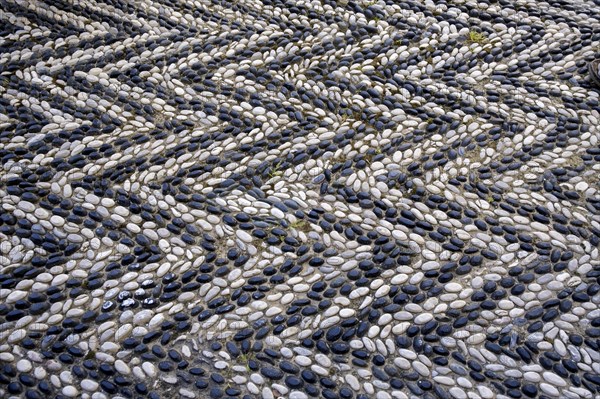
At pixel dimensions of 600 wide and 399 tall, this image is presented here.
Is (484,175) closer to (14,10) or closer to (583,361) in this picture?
(583,361)

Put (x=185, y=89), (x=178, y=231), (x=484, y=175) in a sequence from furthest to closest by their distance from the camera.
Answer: (x=185, y=89)
(x=484, y=175)
(x=178, y=231)

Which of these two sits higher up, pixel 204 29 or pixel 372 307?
pixel 204 29

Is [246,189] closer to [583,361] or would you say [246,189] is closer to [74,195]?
[74,195]

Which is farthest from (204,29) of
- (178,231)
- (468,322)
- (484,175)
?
(468,322)

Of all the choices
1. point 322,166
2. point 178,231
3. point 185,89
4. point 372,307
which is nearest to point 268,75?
point 185,89

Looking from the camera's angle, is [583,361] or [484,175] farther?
[484,175]

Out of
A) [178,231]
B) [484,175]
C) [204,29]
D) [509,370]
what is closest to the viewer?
[509,370]
